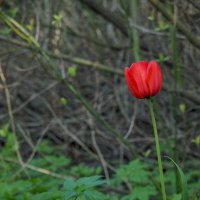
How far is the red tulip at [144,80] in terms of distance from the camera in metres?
2.20

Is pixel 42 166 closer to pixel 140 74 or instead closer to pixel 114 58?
pixel 114 58

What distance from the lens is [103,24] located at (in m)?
6.18

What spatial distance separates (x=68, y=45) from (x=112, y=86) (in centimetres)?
75

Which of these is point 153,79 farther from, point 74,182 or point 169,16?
point 169,16

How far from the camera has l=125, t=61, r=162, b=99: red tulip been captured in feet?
7.22

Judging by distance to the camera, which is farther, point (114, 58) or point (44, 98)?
point (114, 58)

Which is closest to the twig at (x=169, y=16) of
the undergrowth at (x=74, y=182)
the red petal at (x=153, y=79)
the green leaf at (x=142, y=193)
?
the undergrowth at (x=74, y=182)

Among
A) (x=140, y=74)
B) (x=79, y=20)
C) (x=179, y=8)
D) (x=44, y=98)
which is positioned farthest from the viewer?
(x=79, y=20)

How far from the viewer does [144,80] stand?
221 cm

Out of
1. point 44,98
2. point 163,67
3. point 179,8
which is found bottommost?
point 44,98

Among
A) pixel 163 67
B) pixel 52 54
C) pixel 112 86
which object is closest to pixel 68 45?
pixel 112 86

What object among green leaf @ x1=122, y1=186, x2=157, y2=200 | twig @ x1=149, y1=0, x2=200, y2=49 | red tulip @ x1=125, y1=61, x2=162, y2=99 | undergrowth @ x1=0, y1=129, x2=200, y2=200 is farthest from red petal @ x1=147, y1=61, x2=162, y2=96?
twig @ x1=149, y1=0, x2=200, y2=49

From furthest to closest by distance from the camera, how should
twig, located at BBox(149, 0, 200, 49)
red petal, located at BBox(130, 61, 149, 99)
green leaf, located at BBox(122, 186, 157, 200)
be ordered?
twig, located at BBox(149, 0, 200, 49)
green leaf, located at BBox(122, 186, 157, 200)
red petal, located at BBox(130, 61, 149, 99)

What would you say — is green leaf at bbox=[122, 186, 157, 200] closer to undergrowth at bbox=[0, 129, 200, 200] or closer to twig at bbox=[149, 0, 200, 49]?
undergrowth at bbox=[0, 129, 200, 200]
